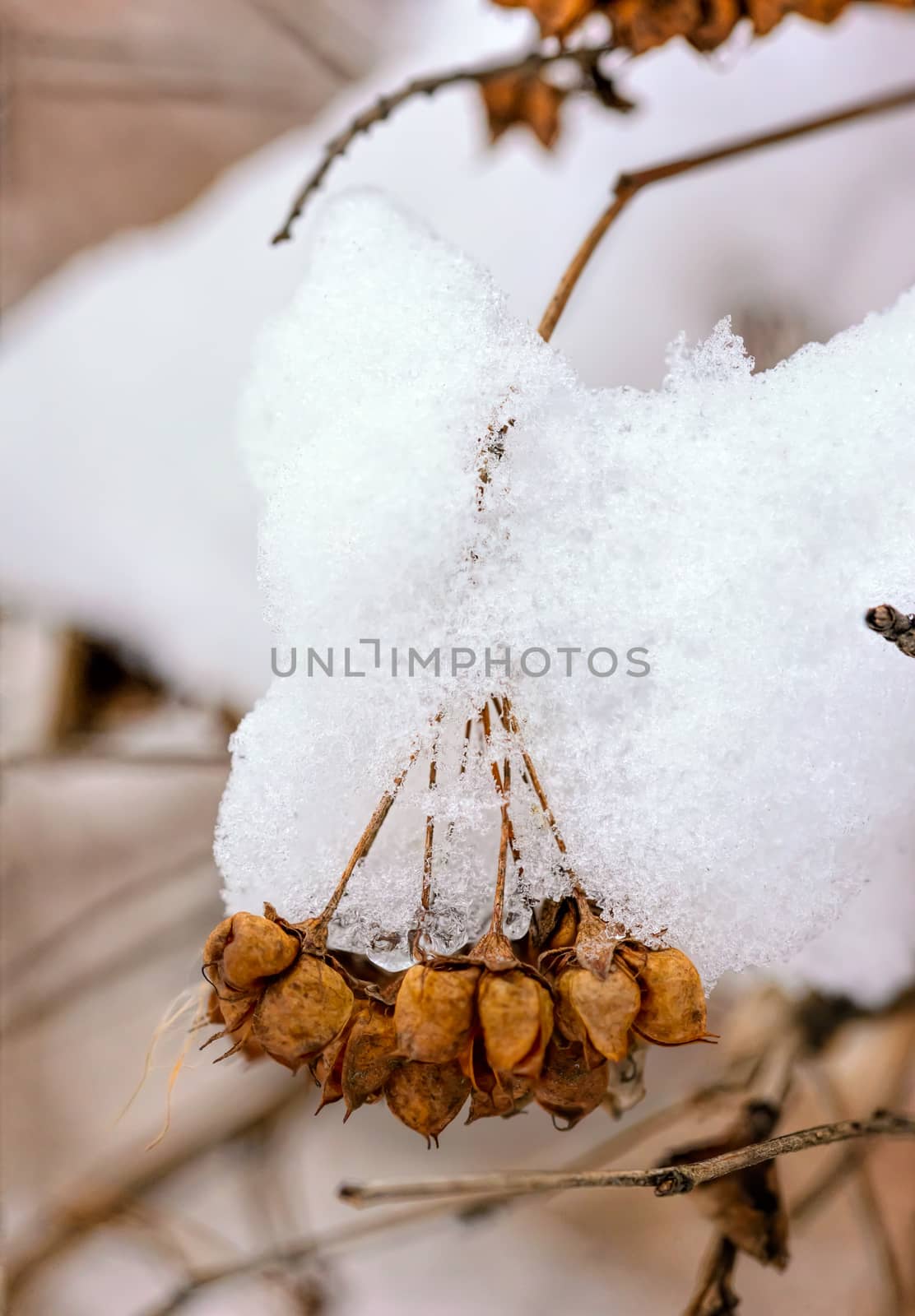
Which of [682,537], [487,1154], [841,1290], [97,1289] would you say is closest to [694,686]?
[682,537]

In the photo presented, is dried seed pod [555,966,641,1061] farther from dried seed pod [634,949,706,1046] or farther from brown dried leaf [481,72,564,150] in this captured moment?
brown dried leaf [481,72,564,150]

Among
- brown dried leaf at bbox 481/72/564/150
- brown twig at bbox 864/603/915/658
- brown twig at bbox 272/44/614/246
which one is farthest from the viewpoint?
brown dried leaf at bbox 481/72/564/150

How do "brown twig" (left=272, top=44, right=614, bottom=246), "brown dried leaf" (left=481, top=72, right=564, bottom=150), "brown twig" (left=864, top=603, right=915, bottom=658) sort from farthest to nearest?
"brown dried leaf" (left=481, top=72, right=564, bottom=150)
"brown twig" (left=272, top=44, right=614, bottom=246)
"brown twig" (left=864, top=603, right=915, bottom=658)

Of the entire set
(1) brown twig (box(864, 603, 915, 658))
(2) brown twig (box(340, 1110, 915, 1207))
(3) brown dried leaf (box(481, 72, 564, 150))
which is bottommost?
(2) brown twig (box(340, 1110, 915, 1207))

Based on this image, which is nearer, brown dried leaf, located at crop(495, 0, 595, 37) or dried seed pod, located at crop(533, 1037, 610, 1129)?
dried seed pod, located at crop(533, 1037, 610, 1129)

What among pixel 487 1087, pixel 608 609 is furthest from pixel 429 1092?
pixel 608 609

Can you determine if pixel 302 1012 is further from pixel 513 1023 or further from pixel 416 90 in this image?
pixel 416 90

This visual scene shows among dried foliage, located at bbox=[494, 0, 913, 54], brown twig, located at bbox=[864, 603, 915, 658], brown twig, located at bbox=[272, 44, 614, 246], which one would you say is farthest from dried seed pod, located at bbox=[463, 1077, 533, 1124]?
dried foliage, located at bbox=[494, 0, 913, 54]

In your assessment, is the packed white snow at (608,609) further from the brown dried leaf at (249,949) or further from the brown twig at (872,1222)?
the brown twig at (872,1222)
